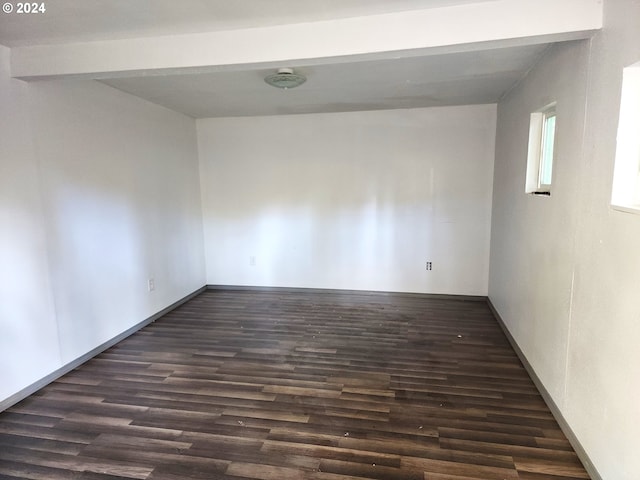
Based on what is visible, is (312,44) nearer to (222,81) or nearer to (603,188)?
(222,81)

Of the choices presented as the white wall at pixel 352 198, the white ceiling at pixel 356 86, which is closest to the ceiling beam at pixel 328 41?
the white ceiling at pixel 356 86

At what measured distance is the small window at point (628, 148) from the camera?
152 centimetres

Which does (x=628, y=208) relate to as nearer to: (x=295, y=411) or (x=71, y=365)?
(x=295, y=411)

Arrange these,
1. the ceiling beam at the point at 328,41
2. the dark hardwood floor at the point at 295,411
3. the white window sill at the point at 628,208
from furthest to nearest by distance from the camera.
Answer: the dark hardwood floor at the point at 295,411, the ceiling beam at the point at 328,41, the white window sill at the point at 628,208

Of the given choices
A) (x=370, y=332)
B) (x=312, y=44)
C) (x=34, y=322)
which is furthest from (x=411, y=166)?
(x=34, y=322)

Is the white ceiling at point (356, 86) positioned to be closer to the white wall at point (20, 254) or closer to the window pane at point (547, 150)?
the window pane at point (547, 150)

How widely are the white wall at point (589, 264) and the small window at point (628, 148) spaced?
0.04 metres

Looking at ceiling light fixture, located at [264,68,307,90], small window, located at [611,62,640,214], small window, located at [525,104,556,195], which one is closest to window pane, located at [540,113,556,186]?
small window, located at [525,104,556,195]

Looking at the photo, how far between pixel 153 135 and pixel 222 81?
50.0 inches

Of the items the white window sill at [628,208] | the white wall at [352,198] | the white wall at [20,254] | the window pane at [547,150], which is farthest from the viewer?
the white wall at [352,198]

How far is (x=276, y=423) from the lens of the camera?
2203 millimetres

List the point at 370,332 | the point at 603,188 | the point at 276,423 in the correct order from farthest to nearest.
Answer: the point at 370,332 → the point at 276,423 → the point at 603,188

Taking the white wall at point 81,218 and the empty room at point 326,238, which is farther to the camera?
the white wall at point 81,218

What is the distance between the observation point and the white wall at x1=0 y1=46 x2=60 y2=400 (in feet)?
7.70
